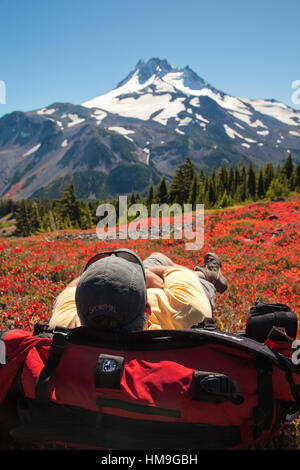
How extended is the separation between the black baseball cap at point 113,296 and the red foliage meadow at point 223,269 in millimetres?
3055

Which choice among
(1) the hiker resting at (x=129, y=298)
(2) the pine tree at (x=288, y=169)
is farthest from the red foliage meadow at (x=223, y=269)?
(2) the pine tree at (x=288, y=169)

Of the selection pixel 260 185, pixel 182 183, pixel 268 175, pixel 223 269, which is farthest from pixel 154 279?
pixel 268 175

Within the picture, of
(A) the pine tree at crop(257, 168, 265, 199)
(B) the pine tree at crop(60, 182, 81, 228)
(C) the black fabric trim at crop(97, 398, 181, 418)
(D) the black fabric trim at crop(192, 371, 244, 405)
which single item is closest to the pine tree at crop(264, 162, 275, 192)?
(A) the pine tree at crop(257, 168, 265, 199)

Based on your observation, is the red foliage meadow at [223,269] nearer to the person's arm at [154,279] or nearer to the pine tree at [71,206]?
the person's arm at [154,279]

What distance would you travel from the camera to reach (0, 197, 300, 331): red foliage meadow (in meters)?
5.75

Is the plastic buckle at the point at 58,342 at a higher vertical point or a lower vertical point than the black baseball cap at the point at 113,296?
lower

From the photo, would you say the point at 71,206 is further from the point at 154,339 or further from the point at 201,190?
the point at 154,339

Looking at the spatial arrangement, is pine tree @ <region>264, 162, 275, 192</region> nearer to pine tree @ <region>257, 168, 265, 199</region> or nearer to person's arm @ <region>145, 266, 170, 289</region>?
pine tree @ <region>257, 168, 265, 199</region>

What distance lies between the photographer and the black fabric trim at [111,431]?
218 cm

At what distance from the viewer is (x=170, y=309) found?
3.14 metres

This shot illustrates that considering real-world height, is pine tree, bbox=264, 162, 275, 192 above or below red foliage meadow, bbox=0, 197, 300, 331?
above

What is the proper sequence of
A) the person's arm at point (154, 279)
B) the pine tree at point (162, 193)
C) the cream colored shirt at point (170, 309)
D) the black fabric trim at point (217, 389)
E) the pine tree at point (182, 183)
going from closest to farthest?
the black fabric trim at point (217, 389), the cream colored shirt at point (170, 309), the person's arm at point (154, 279), the pine tree at point (182, 183), the pine tree at point (162, 193)

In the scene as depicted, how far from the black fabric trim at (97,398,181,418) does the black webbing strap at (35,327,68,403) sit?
0.39 m

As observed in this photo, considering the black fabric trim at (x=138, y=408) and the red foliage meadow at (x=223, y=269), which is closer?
the black fabric trim at (x=138, y=408)
